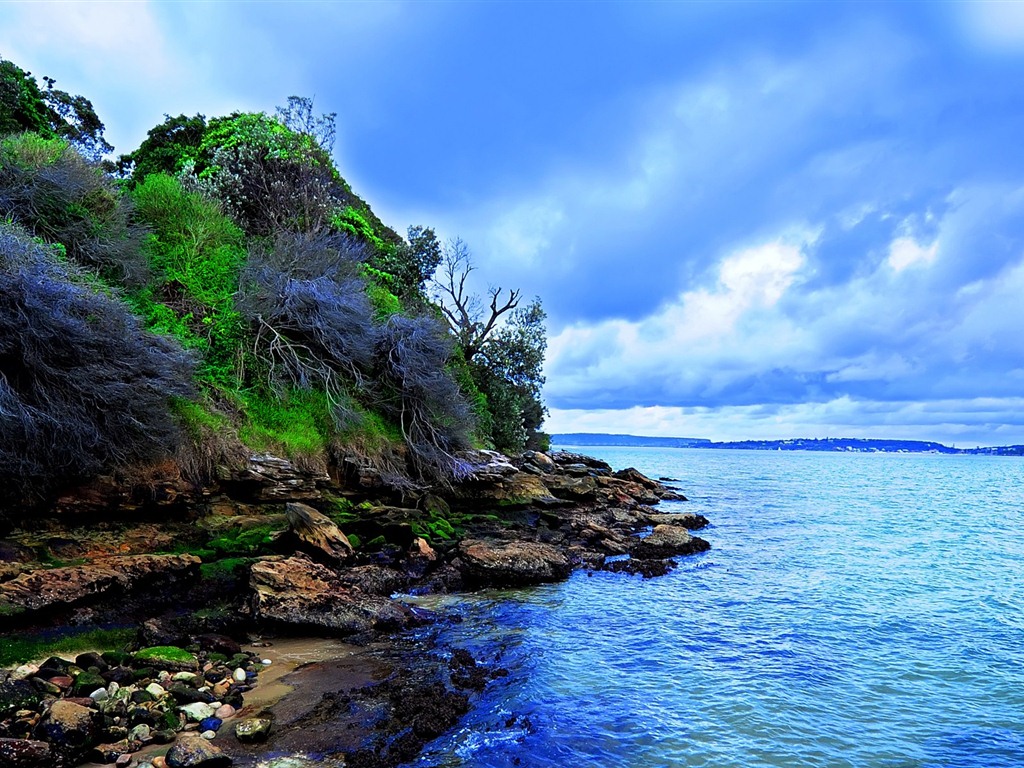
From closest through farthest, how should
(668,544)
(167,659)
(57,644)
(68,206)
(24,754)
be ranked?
1. (24,754)
2. (167,659)
3. (57,644)
4. (68,206)
5. (668,544)

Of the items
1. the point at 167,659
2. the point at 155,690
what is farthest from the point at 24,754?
the point at 167,659

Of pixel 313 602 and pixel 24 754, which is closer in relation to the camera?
pixel 24 754

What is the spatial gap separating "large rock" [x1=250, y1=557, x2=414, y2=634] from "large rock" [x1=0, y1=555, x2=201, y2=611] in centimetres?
151

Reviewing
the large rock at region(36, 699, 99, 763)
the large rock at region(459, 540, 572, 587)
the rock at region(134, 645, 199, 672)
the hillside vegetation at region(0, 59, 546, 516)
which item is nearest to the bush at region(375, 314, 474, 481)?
the hillside vegetation at region(0, 59, 546, 516)

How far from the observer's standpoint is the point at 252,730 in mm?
6566

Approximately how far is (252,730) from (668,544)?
15307 millimetres

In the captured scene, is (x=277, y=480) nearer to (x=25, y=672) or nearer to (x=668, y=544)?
(x=25, y=672)

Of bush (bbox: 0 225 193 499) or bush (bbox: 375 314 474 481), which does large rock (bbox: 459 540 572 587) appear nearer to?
bush (bbox: 375 314 474 481)

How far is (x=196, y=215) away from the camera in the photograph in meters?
22.4

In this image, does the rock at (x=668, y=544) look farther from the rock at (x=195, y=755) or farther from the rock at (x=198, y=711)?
the rock at (x=195, y=755)

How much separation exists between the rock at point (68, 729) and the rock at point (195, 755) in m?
0.95

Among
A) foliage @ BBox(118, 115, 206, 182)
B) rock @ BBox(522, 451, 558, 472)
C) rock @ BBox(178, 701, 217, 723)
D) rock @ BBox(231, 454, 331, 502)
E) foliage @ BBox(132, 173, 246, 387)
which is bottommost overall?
rock @ BBox(178, 701, 217, 723)

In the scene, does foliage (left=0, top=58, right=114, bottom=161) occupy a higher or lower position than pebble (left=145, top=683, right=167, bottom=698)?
higher

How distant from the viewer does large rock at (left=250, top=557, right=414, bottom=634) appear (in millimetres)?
10125
